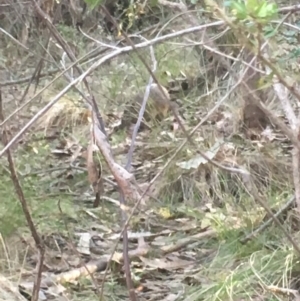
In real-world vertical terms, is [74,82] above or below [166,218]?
above

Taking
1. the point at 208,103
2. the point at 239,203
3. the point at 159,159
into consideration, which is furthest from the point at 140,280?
the point at 208,103

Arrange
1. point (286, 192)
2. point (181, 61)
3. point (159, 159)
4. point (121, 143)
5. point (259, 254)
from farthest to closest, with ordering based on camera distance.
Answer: point (181, 61)
point (121, 143)
point (159, 159)
point (286, 192)
point (259, 254)

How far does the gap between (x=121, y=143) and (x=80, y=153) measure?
0.23 metres

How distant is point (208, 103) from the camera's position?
3480mm

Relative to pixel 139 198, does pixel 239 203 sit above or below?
below

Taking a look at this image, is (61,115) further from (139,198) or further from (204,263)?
(139,198)

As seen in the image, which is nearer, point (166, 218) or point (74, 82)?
point (74, 82)

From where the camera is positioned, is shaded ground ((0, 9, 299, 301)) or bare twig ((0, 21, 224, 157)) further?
shaded ground ((0, 9, 299, 301))

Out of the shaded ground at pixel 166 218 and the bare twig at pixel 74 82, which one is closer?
the bare twig at pixel 74 82

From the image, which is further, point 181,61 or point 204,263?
point 181,61

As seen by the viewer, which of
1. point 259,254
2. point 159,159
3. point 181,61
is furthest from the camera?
point 181,61

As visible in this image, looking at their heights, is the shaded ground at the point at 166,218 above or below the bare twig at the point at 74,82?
below

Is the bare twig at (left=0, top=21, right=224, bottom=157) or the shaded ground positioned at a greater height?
the bare twig at (left=0, top=21, right=224, bottom=157)

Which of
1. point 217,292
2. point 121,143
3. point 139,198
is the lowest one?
point 121,143
